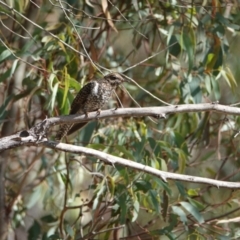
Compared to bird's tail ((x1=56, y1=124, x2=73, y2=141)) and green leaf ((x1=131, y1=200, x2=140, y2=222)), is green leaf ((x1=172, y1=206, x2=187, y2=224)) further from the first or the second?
bird's tail ((x1=56, y1=124, x2=73, y2=141))

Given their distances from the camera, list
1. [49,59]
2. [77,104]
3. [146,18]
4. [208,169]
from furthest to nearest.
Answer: [208,169]
[146,18]
[49,59]
[77,104]

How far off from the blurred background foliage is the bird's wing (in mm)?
60

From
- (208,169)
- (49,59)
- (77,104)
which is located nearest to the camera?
Answer: (77,104)

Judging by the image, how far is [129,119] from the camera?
4.82m

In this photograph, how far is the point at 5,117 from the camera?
185 inches

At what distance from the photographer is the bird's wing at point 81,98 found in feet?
12.9

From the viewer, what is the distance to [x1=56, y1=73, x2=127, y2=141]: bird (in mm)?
3955

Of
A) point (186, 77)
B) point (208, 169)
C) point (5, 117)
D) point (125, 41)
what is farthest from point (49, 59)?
point (125, 41)

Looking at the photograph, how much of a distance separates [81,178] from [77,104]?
1499mm

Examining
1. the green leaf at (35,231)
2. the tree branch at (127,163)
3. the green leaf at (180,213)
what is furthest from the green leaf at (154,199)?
the green leaf at (35,231)

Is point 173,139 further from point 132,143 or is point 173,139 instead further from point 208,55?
point 208,55

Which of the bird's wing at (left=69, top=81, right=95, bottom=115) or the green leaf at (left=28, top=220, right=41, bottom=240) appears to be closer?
the bird's wing at (left=69, top=81, right=95, bottom=115)

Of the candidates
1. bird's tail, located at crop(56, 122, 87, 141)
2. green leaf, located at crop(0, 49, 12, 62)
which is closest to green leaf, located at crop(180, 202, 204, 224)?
bird's tail, located at crop(56, 122, 87, 141)

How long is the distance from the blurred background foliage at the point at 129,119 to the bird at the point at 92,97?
81 mm
